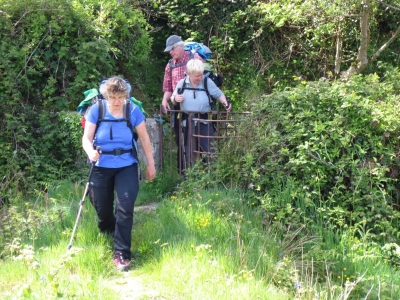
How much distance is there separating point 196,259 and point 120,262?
0.78m

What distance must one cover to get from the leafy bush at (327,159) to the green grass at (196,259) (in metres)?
0.28

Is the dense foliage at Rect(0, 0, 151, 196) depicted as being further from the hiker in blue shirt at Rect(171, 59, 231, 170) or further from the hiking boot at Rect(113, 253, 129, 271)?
the hiking boot at Rect(113, 253, 129, 271)

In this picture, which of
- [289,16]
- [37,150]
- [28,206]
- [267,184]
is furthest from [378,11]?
[28,206]

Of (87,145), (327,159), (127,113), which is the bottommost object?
(327,159)

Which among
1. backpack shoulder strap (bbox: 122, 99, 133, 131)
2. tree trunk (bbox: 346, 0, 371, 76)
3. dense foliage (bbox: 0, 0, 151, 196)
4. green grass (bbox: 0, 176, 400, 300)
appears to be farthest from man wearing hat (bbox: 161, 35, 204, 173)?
tree trunk (bbox: 346, 0, 371, 76)

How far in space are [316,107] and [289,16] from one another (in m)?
4.63

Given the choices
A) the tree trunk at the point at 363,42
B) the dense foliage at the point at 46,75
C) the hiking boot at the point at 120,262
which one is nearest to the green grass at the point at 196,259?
the hiking boot at the point at 120,262

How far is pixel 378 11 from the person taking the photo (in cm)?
1165

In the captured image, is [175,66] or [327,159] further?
[175,66]

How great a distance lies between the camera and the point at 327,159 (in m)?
6.43

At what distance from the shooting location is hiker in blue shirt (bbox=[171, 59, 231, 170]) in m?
7.60

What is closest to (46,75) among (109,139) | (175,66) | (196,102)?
(175,66)

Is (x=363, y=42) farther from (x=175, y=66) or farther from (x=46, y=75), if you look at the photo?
(x=46, y=75)

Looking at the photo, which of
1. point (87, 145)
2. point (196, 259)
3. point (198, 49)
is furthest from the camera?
point (198, 49)
